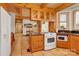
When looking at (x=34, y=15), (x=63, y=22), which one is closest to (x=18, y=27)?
(x=34, y=15)

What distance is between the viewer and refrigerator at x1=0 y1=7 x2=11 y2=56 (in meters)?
1.58

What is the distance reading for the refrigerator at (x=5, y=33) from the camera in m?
1.58

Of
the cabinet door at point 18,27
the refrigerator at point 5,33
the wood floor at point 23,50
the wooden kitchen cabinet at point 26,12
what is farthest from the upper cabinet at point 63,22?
the refrigerator at point 5,33

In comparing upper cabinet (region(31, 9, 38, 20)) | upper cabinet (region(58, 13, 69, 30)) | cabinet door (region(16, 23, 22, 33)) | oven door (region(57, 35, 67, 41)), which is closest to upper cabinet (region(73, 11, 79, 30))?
upper cabinet (region(58, 13, 69, 30))

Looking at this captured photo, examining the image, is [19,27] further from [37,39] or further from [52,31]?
[37,39]

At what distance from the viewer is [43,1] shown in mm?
1803

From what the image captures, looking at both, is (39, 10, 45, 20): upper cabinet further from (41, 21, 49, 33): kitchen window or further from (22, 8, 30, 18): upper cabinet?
(22, 8, 30, 18): upper cabinet

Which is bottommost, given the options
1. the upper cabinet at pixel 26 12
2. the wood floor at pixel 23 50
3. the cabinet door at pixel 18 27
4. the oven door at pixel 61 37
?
the wood floor at pixel 23 50

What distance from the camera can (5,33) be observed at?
1716 mm

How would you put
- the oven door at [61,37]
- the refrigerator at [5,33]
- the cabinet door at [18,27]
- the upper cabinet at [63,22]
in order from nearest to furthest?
the refrigerator at [5,33]
the cabinet door at [18,27]
the upper cabinet at [63,22]
the oven door at [61,37]

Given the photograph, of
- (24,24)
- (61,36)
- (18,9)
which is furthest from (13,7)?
(61,36)

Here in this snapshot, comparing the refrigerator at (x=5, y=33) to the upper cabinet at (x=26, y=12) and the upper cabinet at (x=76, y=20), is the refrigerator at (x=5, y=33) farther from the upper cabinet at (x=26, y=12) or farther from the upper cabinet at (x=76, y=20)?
the upper cabinet at (x=76, y=20)

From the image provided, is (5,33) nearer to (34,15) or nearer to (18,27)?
(18,27)

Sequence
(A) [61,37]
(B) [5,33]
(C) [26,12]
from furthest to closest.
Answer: (A) [61,37] < (C) [26,12] < (B) [5,33]
